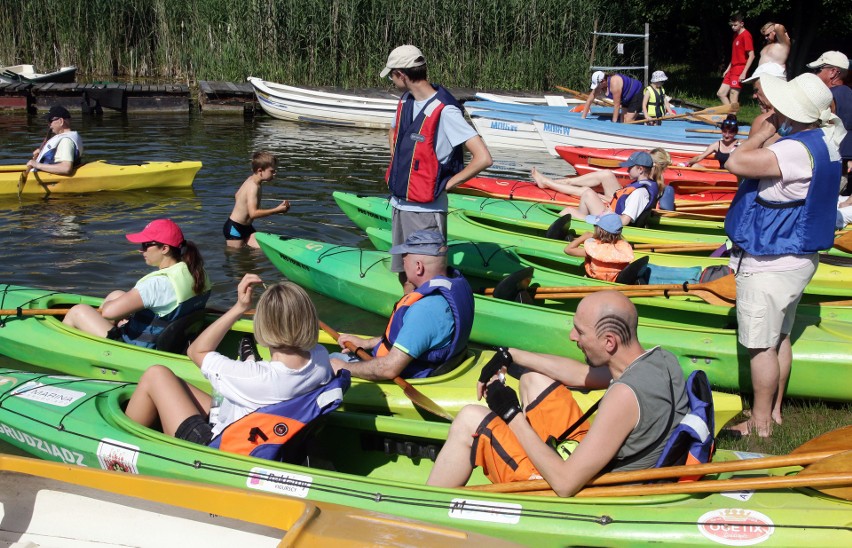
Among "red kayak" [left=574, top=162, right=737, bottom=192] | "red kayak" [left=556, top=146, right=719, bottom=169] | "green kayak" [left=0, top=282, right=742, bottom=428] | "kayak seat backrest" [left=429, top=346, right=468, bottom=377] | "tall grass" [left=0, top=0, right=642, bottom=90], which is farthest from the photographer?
"tall grass" [left=0, top=0, right=642, bottom=90]

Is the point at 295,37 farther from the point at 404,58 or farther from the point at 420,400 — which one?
the point at 420,400

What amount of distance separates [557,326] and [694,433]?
8.74 feet

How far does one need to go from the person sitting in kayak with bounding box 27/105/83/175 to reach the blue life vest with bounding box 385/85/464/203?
5857 mm

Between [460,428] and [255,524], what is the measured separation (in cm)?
91

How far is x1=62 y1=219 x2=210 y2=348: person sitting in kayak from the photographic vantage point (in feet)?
16.0

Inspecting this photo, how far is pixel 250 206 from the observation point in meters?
8.30

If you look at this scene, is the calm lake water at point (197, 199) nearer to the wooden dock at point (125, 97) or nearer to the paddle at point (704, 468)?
the wooden dock at point (125, 97)

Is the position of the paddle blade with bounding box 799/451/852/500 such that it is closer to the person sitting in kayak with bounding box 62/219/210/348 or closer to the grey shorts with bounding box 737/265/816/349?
the grey shorts with bounding box 737/265/816/349

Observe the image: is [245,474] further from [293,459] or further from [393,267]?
[393,267]

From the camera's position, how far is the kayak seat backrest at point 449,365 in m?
4.68

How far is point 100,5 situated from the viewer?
1812 centimetres

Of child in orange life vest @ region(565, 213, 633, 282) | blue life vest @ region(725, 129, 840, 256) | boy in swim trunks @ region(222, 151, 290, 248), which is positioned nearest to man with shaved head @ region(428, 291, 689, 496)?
blue life vest @ region(725, 129, 840, 256)

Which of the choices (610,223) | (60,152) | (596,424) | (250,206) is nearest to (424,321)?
(596,424)

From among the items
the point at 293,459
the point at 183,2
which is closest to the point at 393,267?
the point at 293,459
